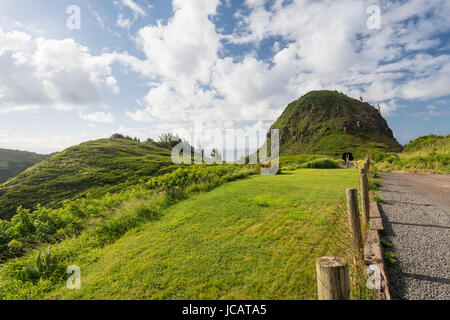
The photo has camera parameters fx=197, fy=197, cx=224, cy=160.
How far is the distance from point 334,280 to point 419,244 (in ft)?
11.3

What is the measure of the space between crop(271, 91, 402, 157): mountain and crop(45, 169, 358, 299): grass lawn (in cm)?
8414

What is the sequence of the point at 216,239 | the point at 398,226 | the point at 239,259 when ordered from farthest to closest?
1. the point at 398,226
2. the point at 216,239
3. the point at 239,259

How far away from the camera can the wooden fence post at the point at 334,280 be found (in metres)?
1.69

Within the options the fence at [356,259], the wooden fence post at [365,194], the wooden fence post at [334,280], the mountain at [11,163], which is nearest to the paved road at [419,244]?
the fence at [356,259]

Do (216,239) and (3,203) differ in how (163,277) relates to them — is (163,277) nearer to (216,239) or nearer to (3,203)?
(216,239)

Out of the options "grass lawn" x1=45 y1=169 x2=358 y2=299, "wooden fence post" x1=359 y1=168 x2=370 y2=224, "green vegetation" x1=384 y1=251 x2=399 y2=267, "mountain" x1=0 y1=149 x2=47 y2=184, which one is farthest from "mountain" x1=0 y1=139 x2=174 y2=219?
"mountain" x1=0 y1=149 x2=47 y2=184

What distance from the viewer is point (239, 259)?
3525 millimetres

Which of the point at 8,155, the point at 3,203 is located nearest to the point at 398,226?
the point at 3,203

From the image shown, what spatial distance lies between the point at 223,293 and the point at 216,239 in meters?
1.62

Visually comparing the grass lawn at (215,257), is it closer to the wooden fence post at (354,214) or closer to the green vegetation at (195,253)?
the green vegetation at (195,253)

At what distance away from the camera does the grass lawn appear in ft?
9.30

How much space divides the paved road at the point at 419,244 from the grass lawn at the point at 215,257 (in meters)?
→ 1.00

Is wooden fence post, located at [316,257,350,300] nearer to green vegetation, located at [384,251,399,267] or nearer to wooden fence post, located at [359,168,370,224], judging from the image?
green vegetation, located at [384,251,399,267]
